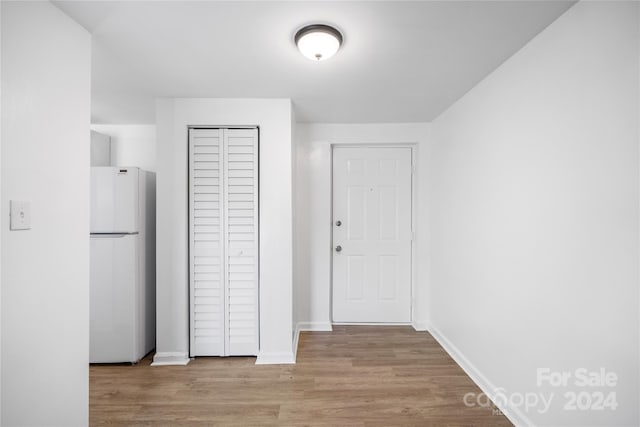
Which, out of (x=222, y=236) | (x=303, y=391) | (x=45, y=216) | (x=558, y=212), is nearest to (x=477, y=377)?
(x=303, y=391)

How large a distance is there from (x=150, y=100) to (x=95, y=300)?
1.81m

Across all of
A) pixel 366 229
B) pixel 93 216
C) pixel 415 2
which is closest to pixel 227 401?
pixel 93 216

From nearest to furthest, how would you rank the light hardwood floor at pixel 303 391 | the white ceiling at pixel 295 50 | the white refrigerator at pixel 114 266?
the white ceiling at pixel 295 50
the light hardwood floor at pixel 303 391
the white refrigerator at pixel 114 266

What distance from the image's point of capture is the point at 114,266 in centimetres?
256

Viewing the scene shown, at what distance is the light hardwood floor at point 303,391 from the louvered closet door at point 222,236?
13.2 inches

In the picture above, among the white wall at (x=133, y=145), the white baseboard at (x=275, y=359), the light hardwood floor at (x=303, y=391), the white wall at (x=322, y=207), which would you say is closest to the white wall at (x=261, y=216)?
the white baseboard at (x=275, y=359)

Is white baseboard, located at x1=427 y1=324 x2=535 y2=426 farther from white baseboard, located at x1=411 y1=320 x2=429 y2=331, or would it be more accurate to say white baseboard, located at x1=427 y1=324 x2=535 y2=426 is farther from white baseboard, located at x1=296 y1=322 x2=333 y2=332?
white baseboard, located at x1=296 y1=322 x2=333 y2=332

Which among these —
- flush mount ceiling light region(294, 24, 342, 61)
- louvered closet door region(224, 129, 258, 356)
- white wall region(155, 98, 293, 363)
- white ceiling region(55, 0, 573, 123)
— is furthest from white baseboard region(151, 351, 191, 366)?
flush mount ceiling light region(294, 24, 342, 61)

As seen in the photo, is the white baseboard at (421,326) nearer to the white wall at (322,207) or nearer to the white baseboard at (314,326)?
the white wall at (322,207)

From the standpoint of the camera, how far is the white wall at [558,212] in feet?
4.02

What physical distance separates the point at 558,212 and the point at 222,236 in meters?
2.39

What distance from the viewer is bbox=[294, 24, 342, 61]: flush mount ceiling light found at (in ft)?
5.10

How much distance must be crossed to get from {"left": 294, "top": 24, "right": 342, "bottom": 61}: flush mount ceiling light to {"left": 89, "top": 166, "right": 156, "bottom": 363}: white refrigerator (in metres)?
1.87

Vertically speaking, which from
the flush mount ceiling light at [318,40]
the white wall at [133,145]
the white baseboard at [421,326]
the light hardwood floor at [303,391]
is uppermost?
the flush mount ceiling light at [318,40]
